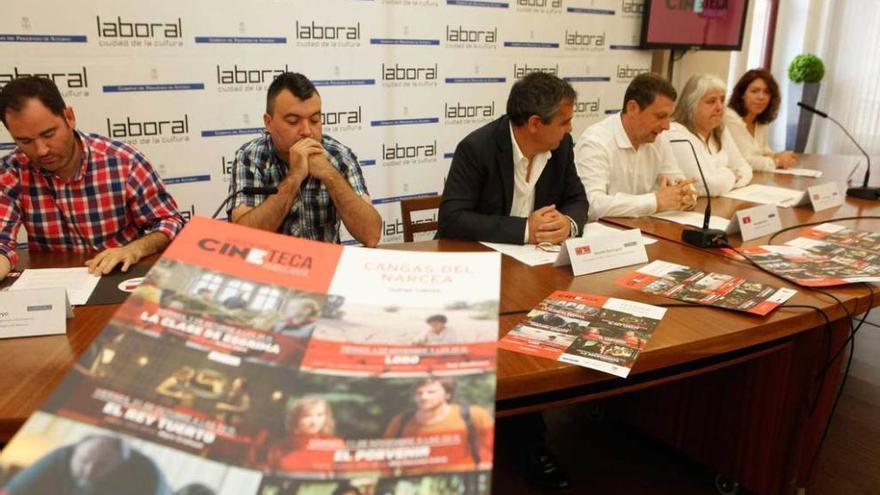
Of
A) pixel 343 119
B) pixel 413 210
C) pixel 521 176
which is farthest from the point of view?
pixel 343 119

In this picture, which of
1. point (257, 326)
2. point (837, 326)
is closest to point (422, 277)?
point (257, 326)

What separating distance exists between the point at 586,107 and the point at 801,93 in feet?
8.94

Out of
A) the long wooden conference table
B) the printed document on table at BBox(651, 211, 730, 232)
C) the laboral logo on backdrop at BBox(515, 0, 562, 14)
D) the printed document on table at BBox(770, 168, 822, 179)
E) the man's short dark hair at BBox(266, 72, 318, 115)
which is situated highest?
the laboral logo on backdrop at BBox(515, 0, 562, 14)

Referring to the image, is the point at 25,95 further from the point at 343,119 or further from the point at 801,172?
the point at 801,172

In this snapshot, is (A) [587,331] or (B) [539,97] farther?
(B) [539,97]

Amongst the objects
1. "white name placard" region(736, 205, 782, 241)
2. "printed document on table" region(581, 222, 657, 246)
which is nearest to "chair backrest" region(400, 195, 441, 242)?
"printed document on table" region(581, 222, 657, 246)

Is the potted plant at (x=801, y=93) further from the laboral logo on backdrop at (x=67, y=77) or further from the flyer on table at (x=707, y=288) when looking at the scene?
the laboral logo on backdrop at (x=67, y=77)

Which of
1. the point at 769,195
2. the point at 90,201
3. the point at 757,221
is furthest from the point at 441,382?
the point at 769,195

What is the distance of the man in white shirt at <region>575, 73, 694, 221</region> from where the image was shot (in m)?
2.19

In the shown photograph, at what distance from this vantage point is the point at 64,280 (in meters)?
1.38

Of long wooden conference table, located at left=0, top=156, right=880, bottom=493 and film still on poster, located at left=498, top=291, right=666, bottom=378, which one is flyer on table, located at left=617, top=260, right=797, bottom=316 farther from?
film still on poster, located at left=498, top=291, right=666, bottom=378

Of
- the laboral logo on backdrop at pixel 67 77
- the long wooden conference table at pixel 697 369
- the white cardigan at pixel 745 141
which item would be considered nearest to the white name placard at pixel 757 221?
the long wooden conference table at pixel 697 369

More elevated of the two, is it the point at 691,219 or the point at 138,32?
the point at 138,32

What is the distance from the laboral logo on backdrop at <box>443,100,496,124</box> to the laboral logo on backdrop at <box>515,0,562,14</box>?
596 millimetres
